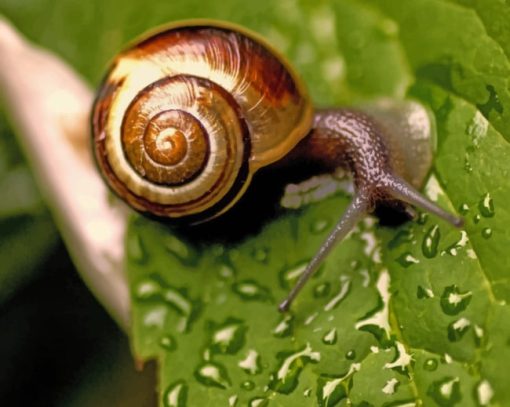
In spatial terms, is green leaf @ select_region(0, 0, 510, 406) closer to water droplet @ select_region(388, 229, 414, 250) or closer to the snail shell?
water droplet @ select_region(388, 229, 414, 250)

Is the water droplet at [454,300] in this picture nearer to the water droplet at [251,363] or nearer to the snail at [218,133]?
the snail at [218,133]

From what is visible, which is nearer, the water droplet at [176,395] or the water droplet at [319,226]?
the water droplet at [176,395]

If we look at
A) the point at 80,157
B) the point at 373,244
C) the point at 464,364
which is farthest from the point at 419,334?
the point at 80,157

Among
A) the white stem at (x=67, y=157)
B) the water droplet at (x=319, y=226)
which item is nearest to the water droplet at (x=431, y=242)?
the water droplet at (x=319, y=226)

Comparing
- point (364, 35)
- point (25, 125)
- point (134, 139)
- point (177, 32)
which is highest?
point (364, 35)

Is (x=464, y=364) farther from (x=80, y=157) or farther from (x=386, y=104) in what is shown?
(x=80, y=157)

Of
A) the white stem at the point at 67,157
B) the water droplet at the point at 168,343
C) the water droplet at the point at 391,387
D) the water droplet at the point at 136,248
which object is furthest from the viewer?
the white stem at the point at 67,157

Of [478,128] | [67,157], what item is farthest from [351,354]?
[67,157]
